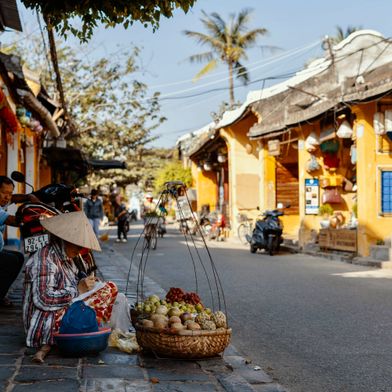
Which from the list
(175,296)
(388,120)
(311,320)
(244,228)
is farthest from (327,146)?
(175,296)

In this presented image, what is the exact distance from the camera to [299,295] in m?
9.95

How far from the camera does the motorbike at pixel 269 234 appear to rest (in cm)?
1858

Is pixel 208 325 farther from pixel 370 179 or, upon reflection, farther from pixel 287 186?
pixel 287 186

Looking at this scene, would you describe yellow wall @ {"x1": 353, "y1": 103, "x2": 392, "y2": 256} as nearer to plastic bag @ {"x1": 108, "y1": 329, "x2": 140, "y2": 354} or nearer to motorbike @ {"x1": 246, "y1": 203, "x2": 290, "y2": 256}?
motorbike @ {"x1": 246, "y1": 203, "x2": 290, "y2": 256}

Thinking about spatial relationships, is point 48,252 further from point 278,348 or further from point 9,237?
point 9,237

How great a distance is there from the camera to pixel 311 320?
781 centimetres

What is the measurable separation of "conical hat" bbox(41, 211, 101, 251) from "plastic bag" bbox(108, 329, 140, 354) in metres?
0.82

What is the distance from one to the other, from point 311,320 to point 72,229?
357cm

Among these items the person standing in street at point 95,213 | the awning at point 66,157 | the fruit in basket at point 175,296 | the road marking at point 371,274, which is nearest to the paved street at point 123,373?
the fruit in basket at point 175,296

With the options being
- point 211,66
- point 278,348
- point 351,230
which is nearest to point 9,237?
point 351,230

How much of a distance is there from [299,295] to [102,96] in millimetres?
20370

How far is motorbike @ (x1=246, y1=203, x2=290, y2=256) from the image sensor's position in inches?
731

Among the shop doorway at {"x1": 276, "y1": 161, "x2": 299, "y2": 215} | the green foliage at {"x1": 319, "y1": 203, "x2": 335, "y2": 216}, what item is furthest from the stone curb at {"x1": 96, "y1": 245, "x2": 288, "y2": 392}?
the shop doorway at {"x1": 276, "y1": 161, "x2": 299, "y2": 215}

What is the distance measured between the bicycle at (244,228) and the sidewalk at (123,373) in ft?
62.8
